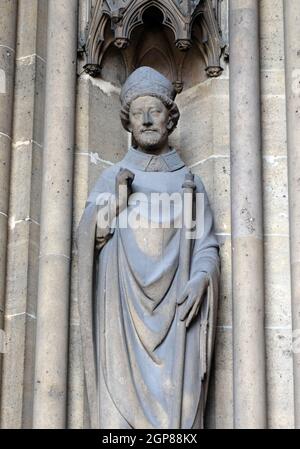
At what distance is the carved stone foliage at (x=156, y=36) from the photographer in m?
9.35

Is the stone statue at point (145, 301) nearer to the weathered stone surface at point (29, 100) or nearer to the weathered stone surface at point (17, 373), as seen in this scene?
the weathered stone surface at point (17, 373)

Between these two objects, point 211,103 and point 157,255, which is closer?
point 157,255

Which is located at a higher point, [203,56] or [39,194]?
[203,56]

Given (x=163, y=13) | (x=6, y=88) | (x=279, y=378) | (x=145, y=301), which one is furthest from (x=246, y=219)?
(x=6, y=88)

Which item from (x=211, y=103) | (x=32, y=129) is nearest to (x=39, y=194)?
(x=32, y=129)

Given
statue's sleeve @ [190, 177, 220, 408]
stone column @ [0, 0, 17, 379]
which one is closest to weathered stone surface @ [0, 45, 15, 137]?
stone column @ [0, 0, 17, 379]

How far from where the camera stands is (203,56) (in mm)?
9539

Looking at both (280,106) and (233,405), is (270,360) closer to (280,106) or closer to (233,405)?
(233,405)

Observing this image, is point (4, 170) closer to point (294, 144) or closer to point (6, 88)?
point (6, 88)

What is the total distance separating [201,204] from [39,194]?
0.82 metres

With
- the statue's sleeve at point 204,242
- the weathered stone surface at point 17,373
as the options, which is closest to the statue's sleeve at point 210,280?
the statue's sleeve at point 204,242

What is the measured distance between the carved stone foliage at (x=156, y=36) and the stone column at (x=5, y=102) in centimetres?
39
